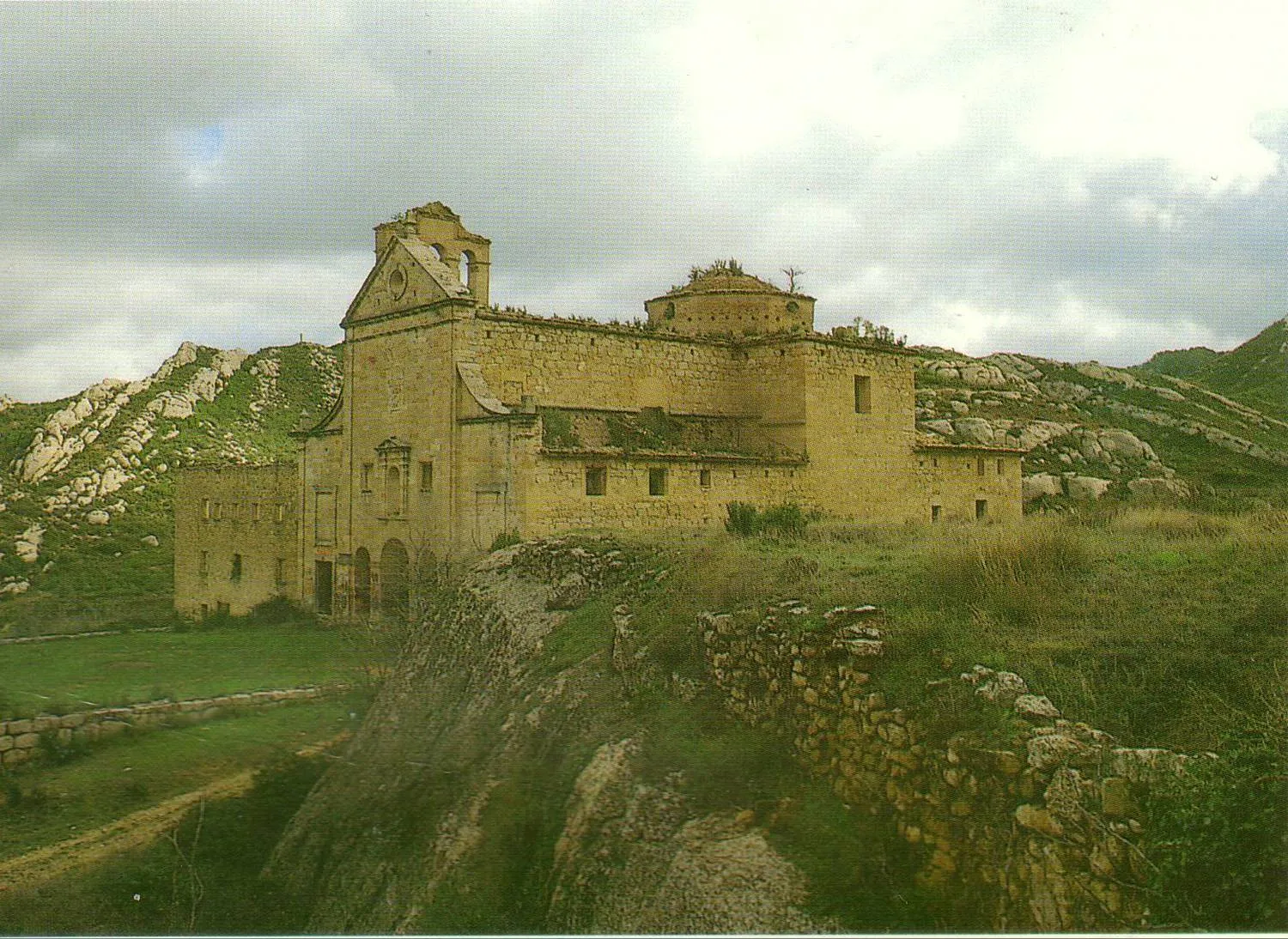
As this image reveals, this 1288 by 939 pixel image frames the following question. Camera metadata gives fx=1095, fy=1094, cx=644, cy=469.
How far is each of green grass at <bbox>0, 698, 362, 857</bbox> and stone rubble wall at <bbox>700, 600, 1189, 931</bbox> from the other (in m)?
8.97

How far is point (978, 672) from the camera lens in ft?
30.0

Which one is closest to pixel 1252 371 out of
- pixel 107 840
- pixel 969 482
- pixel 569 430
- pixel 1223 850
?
pixel 969 482

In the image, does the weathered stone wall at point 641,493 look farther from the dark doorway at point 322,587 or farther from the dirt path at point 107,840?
the dark doorway at point 322,587

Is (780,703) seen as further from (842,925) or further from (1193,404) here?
(1193,404)

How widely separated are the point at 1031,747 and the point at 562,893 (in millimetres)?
4442

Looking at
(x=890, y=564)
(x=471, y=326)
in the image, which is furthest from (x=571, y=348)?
(x=890, y=564)

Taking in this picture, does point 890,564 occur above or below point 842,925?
above

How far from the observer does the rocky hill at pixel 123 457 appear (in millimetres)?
40969

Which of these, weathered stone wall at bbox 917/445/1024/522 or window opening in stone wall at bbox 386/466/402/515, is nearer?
window opening in stone wall at bbox 386/466/402/515

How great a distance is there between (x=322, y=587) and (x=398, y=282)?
868 centimetres

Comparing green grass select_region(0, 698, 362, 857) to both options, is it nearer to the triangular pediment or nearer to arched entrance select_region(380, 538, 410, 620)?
arched entrance select_region(380, 538, 410, 620)

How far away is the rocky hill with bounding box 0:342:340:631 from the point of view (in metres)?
41.0

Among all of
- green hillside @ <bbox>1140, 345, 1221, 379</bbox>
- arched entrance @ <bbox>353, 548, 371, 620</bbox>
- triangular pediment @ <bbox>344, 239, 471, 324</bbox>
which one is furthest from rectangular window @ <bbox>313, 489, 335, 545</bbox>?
green hillside @ <bbox>1140, 345, 1221, 379</bbox>

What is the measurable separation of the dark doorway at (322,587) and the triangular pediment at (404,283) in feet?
21.7
